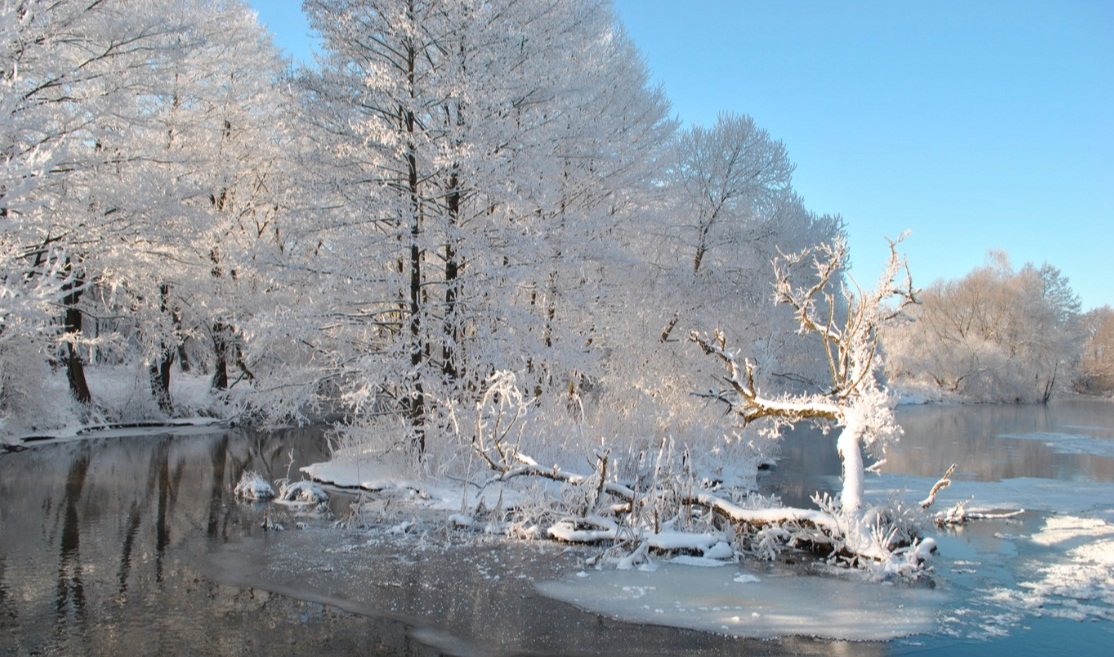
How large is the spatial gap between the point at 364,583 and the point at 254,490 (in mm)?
5258

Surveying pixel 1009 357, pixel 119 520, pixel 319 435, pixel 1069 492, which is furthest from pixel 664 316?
pixel 1009 357

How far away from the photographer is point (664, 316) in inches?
773

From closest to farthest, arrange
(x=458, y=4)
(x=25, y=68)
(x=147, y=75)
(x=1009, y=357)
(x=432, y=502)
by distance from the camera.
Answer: (x=432, y=502), (x=458, y=4), (x=25, y=68), (x=147, y=75), (x=1009, y=357)

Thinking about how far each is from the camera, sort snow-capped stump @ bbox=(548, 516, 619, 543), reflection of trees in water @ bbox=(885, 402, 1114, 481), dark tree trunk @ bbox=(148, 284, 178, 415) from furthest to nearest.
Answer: dark tree trunk @ bbox=(148, 284, 178, 415)
reflection of trees in water @ bbox=(885, 402, 1114, 481)
snow-capped stump @ bbox=(548, 516, 619, 543)

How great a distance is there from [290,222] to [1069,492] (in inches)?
554

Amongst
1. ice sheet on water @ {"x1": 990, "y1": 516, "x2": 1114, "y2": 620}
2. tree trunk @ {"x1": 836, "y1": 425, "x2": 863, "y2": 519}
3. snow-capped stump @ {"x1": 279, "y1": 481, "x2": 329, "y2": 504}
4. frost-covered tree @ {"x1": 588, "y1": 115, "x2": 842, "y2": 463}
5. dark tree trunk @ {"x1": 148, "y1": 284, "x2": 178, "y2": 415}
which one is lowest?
ice sheet on water @ {"x1": 990, "y1": 516, "x2": 1114, "y2": 620}

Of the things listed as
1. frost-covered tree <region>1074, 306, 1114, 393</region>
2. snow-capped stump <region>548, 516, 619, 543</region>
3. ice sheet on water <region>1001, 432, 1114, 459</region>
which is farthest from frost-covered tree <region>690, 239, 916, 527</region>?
frost-covered tree <region>1074, 306, 1114, 393</region>

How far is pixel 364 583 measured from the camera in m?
7.86

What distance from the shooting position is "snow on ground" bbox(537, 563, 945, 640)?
678 cm

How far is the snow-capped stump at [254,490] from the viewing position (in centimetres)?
1227

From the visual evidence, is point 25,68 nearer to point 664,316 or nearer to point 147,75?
point 147,75

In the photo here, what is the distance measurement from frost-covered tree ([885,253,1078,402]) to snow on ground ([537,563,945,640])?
47.9 meters

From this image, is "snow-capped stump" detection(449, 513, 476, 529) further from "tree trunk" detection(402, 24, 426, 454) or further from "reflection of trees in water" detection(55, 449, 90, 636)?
"reflection of trees in water" detection(55, 449, 90, 636)

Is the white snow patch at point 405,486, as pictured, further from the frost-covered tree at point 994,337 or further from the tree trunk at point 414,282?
the frost-covered tree at point 994,337
